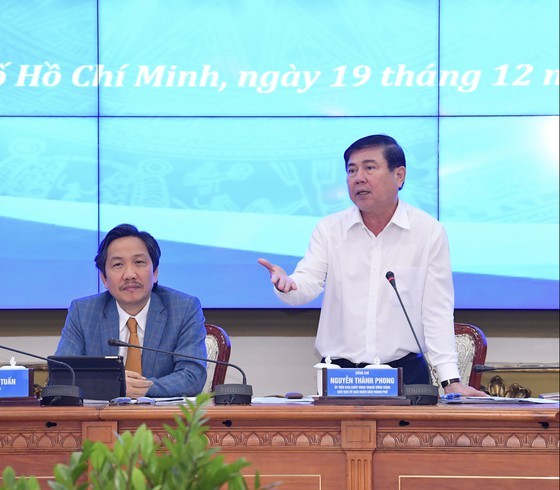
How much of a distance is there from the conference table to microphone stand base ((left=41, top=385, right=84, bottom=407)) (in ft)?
0.38

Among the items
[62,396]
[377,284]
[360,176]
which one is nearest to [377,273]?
[377,284]

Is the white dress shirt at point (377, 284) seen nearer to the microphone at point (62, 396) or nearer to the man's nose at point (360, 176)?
the man's nose at point (360, 176)

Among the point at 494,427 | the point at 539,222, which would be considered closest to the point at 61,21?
the point at 539,222

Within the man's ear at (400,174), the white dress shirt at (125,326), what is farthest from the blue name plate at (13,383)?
the man's ear at (400,174)

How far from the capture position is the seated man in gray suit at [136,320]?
3094mm

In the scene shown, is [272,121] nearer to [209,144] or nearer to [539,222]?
[209,144]

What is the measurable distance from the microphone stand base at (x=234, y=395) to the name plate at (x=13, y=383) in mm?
486

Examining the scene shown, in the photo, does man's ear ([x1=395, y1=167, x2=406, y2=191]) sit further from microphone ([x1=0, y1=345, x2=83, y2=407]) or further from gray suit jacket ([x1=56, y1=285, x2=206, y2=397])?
microphone ([x1=0, y1=345, x2=83, y2=407])

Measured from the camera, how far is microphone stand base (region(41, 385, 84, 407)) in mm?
2494

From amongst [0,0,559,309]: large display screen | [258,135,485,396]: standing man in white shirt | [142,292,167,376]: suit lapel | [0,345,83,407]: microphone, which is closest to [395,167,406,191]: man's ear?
[258,135,485,396]: standing man in white shirt

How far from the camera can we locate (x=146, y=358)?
310 cm

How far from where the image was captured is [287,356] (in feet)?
13.7

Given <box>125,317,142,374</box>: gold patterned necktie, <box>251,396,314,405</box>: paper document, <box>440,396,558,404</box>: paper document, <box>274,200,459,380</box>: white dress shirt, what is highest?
<box>274,200,459,380</box>: white dress shirt

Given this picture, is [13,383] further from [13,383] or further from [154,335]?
[154,335]
